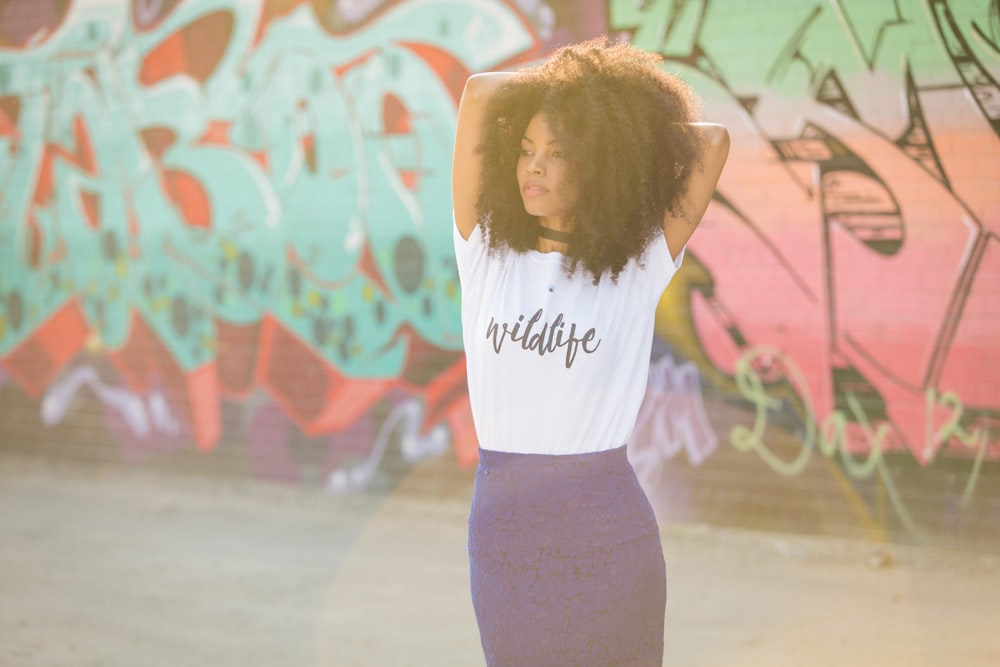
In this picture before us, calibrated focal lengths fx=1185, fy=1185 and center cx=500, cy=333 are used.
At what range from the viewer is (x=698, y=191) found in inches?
94.8

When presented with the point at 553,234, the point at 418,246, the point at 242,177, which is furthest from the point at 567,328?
the point at 242,177

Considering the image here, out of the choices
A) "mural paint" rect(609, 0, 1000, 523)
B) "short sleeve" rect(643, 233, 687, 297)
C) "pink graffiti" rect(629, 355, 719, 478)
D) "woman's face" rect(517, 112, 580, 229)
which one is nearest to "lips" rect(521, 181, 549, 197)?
"woman's face" rect(517, 112, 580, 229)

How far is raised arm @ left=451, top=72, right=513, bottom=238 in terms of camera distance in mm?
2385

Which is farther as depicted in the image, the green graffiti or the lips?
the green graffiti

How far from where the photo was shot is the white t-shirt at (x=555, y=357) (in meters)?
2.17

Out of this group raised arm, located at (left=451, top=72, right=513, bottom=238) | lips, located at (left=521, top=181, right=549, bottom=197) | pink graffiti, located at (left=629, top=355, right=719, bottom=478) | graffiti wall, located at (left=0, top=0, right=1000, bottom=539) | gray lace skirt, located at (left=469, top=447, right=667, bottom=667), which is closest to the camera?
gray lace skirt, located at (left=469, top=447, right=667, bottom=667)

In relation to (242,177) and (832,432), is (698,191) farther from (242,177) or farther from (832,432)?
(242,177)

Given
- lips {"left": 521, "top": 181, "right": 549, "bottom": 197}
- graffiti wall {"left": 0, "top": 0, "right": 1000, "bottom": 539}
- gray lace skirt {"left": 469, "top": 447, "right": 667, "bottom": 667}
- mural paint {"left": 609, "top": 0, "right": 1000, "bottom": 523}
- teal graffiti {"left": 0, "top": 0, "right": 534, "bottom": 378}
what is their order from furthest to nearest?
teal graffiti {"left": 0, "top": 0, "right": 534, "bottom": 378}
graffiti wall {"left": 0, "top": 0, "right": 1000, "bottom": 539}
mural paint {"left": 609, "top": 0, "right": 1000, "bottom": 523}
lips {"left": 521, "top": 181, "right": 549, "bottom": 197}
gray lace skirt {"left": 469, "top": 447, "right": 667, "bottom": 667}

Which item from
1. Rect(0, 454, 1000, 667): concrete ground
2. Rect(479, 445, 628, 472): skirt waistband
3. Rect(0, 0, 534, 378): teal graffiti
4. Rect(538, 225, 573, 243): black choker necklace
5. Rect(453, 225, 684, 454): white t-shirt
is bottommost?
Rect(0, 454, 1000, 667): concrete ground

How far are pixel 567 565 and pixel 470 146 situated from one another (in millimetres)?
856

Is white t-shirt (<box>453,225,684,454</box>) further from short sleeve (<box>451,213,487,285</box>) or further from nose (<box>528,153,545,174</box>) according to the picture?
nose (<box>528,153,545,174</box>)

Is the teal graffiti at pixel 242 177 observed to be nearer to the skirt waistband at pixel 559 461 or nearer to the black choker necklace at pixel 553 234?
the black choker necklace at pixel 553 234

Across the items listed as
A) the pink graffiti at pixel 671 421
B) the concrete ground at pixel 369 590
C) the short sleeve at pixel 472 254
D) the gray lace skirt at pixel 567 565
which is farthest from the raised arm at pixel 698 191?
the pink graffiti at pixel 671 421

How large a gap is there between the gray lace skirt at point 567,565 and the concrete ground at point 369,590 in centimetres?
230
